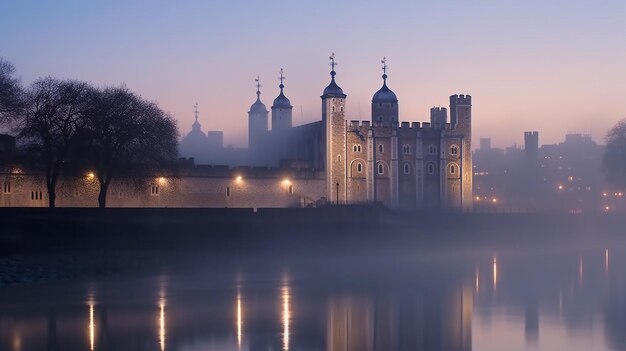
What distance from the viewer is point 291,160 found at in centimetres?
7875

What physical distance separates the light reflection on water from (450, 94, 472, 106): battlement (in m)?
35.3

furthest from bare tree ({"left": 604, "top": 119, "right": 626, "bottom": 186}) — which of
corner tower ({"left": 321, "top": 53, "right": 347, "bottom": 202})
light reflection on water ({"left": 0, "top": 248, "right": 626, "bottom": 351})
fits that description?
light reflection on water ({"left": 0, "top": 248, "right": 626, "bottom": 351})

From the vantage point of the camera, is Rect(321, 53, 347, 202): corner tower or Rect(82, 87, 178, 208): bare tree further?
Rect(321, 53, 347, 202): corner tower

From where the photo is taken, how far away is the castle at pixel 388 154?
76938mm

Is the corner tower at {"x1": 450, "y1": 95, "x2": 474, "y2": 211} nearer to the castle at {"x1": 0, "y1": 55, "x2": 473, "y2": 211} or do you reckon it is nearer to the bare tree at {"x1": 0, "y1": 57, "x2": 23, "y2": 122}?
the castle at {"x1": 0, "y1": 55, "x2": 473, "y2": 211}

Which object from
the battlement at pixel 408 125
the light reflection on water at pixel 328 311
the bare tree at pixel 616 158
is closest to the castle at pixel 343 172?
the battlement at pixel 408 125

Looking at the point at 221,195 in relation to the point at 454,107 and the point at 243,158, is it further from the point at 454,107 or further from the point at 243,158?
the point at 243,158

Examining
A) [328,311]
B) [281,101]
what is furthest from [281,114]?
[328,311]

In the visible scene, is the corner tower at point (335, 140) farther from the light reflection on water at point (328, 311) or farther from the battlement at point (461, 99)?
the light reflection on water at point (328, 311)

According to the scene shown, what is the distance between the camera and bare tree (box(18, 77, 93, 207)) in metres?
55.9

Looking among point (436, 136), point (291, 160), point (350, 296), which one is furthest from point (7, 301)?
point (436, 136)

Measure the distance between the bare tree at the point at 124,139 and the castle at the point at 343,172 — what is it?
6664mm

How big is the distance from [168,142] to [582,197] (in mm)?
85735

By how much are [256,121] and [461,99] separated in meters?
23.4
